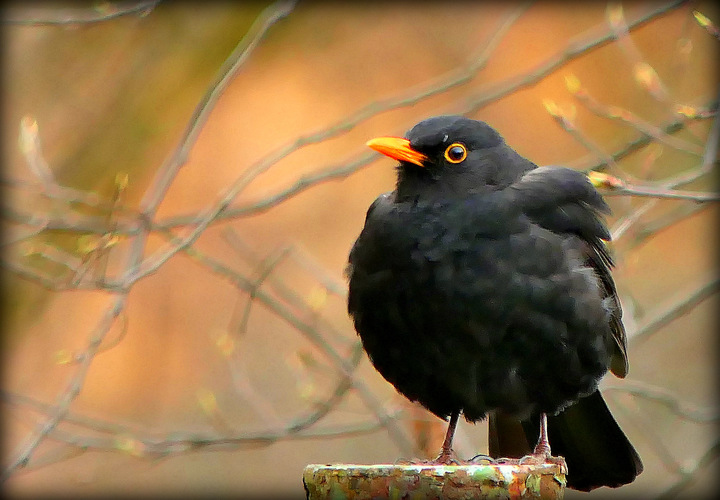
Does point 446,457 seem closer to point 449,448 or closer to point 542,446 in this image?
point 449,448

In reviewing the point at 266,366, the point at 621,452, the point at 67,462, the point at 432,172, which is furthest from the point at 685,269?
the point at 67,462

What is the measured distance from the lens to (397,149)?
A: 423 cm

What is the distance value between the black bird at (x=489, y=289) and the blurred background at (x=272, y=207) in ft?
2.99

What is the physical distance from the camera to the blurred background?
5781 mm

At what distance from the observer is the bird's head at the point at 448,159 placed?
13.9ft

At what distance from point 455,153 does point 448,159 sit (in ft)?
0.15

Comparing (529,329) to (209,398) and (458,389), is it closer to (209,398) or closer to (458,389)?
(458,389)

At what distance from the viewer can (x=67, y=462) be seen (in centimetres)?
791

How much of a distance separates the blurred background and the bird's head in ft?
2.82

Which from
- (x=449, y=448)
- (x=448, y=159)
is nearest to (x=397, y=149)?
(x=448, y=159)

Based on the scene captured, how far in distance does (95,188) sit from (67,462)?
243cm

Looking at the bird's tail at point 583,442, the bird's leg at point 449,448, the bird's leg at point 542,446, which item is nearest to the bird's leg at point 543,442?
the bird's leg at point 542,446

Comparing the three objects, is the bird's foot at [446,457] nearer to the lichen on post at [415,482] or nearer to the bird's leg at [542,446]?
the bird's leg at [542,446]

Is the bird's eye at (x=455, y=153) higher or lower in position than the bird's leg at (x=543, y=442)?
higher
